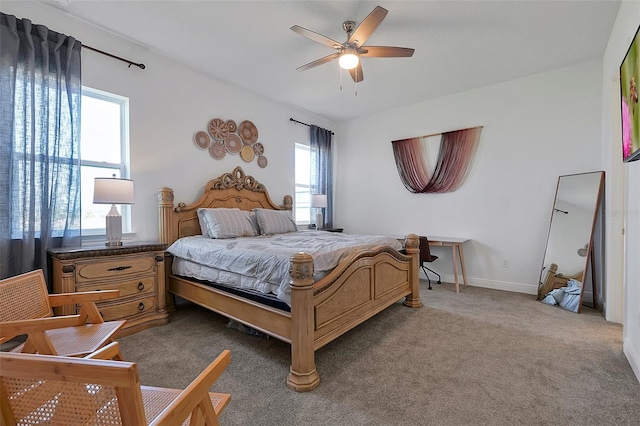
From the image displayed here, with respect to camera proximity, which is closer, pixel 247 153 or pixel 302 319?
pixel 302 319

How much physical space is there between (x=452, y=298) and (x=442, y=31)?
2897mm

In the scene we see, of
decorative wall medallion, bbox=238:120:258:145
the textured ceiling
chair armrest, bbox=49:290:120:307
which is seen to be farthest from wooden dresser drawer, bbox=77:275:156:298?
the textured ceiling

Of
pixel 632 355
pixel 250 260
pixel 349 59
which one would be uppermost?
pixel 349 59

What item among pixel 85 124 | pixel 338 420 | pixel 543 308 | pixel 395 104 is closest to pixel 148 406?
pixel 338 420

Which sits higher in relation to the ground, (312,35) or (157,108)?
(312,35)

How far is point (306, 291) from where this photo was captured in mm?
1770

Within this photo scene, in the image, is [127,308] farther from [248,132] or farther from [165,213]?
[248,132]

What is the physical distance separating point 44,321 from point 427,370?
2.09m

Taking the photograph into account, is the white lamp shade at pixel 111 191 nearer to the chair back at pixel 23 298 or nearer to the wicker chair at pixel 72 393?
the chair back at pixel 23 298

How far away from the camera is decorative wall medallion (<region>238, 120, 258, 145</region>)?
4.01m

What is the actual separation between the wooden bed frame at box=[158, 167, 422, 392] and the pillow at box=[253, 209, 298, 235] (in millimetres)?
439

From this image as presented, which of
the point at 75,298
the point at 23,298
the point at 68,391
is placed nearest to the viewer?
the point at 68,391

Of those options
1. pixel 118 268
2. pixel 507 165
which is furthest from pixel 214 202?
pixel 507 165

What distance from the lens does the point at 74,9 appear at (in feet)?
8.11
